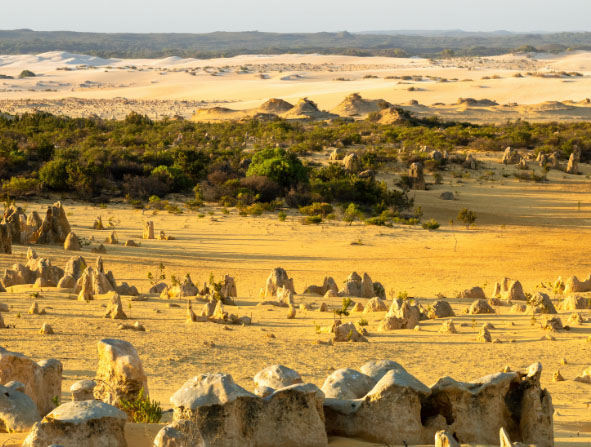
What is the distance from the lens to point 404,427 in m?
6.09

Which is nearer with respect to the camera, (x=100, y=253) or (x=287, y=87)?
(x=100, y=253)

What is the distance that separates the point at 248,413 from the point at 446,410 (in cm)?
148

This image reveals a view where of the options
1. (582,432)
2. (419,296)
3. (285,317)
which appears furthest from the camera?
(419,296)

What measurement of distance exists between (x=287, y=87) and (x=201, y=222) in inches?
2270

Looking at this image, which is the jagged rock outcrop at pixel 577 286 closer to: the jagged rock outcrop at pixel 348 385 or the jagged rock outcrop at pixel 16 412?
the jagged rock outcrop at pixel 348 385

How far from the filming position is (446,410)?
6348 millimetres

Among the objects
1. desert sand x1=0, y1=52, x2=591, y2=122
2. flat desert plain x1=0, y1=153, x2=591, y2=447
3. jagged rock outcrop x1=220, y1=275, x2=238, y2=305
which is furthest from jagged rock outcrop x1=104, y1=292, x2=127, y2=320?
desert sand x1=0, y1=52, x2=591, y2=122

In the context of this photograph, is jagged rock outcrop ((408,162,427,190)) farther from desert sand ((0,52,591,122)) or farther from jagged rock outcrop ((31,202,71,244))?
desert sand ((0,52,591,122))

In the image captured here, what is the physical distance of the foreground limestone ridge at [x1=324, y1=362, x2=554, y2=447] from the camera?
609 centimetres

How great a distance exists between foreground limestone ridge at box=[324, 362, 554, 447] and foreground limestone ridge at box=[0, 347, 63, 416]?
203 cm

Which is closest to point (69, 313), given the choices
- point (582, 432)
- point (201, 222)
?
point (582, 432)

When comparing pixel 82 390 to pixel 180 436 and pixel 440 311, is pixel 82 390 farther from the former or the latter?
pixel 440 311

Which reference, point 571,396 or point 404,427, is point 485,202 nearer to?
point 571,396

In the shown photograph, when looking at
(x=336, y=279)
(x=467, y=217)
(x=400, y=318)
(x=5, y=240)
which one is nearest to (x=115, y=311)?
(x=400, y=318)
